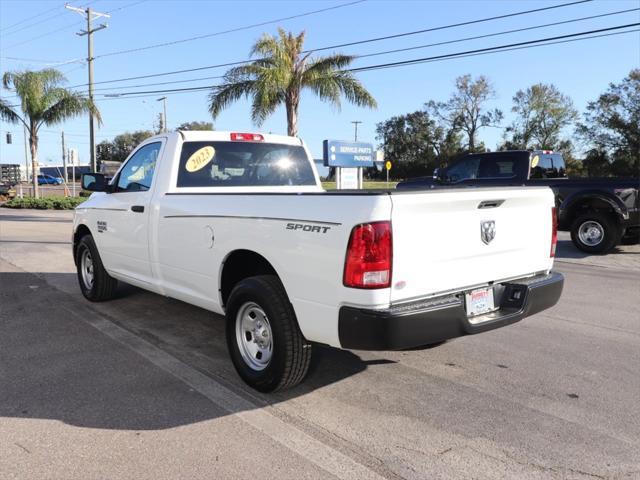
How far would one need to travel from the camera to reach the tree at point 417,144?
72.8 m

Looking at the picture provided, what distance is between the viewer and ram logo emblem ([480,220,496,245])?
3586mm

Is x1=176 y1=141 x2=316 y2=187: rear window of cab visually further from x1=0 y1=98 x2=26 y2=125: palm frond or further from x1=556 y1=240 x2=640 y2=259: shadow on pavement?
x1=0 y1=98 x2=26 y2=125: palm frond

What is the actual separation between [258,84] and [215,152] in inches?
566

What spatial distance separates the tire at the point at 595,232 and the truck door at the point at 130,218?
852cm

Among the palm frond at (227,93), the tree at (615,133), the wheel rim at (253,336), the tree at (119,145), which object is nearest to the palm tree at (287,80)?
the palm frond at (227,93)

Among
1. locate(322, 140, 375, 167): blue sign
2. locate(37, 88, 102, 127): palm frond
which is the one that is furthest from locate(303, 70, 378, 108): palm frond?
locate(37, 88, 102, 127): palm frond

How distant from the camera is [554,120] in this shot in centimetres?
6450

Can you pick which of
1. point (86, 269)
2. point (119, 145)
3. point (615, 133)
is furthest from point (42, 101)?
point (119, 145)

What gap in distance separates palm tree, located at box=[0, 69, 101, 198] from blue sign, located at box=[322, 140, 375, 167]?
16.7 m

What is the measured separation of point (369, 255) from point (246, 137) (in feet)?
9.27

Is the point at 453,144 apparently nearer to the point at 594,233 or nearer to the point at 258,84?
the point at 258,84

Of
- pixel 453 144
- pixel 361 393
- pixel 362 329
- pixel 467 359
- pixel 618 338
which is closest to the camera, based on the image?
pixel 362 329

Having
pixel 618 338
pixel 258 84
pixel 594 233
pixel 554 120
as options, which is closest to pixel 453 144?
pixel 554 120

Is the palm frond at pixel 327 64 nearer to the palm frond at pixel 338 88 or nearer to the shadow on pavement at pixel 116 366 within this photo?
the palm frond at pixel 338 88
